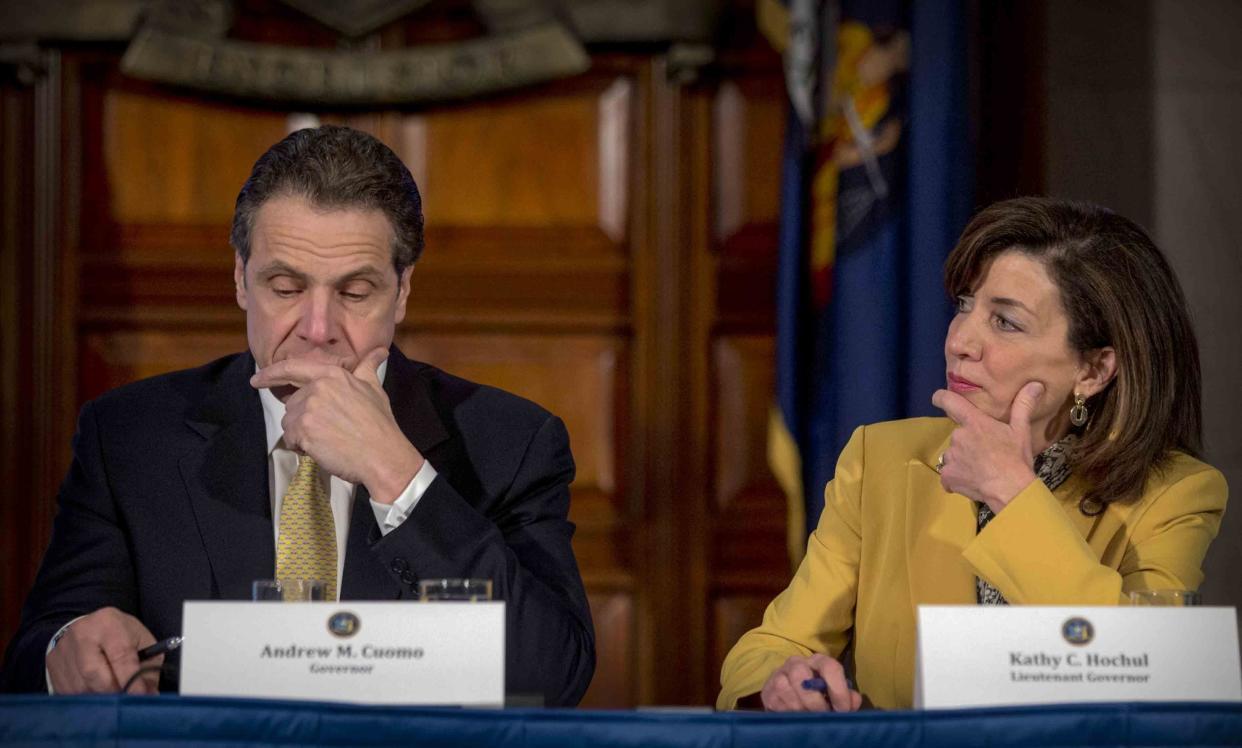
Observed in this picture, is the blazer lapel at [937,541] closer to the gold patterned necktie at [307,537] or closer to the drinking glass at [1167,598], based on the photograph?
the drinking glass at [1167,598]

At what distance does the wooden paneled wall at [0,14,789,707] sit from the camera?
3451mm

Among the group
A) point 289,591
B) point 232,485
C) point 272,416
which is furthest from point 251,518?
point 289,591

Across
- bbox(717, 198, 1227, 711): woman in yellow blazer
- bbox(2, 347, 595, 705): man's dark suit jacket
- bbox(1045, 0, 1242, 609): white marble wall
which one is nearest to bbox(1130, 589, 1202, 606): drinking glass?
bbox(717, 198, 1227, 711): woman in yellow blazer

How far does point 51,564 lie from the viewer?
1.85 m

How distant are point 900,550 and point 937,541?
0.05 meters

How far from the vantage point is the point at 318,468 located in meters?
1.90

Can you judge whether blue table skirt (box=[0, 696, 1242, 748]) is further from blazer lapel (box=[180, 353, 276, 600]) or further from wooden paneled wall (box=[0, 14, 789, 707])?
wooden paneled wall (box=[0, 14, 789, 707])

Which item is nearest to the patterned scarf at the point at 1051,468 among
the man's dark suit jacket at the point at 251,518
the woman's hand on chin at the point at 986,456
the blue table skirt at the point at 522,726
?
the woman's hand on chin at the point at 986,456

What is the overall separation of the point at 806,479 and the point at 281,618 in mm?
2006

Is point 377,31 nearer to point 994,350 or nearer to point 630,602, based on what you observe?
point 630,602

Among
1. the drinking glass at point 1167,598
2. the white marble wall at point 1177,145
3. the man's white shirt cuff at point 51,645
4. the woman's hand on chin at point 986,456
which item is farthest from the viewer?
the white marble wall at point 1177,145

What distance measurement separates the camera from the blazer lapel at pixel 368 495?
1.82 metres

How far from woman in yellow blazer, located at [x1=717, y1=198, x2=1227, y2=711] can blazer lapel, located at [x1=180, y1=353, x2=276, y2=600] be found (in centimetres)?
63

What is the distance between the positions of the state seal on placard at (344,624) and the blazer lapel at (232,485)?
51 cm
